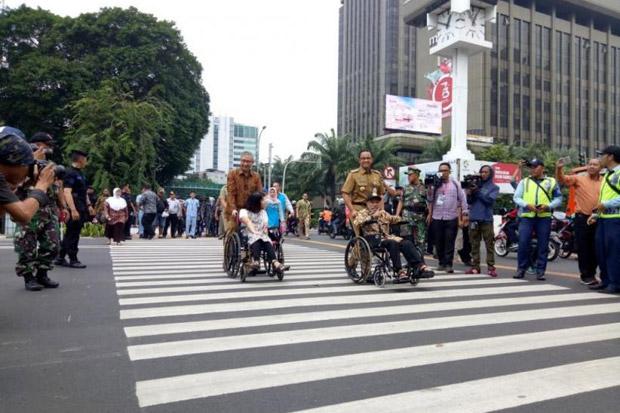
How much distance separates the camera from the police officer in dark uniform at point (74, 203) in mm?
8828

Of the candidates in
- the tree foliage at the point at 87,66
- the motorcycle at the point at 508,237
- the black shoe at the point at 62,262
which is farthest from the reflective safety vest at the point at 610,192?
the tree foliage at the point at 87,66

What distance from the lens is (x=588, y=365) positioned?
154 inches

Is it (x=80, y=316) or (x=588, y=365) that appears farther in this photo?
(x=80, y=316)

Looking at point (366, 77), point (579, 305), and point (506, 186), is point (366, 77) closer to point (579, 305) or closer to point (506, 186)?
point (506, 186)

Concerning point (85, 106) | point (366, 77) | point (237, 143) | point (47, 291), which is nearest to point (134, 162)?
point (85, 106)

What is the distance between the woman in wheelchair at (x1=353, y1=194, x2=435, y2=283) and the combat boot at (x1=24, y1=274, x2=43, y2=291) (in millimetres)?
4038

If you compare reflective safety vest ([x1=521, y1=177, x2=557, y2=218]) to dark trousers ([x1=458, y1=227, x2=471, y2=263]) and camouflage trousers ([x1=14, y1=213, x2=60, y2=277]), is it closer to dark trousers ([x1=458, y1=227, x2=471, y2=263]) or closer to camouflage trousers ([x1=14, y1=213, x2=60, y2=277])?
dark trousers ([x1=458, y1=227, x2=471, y2=263])

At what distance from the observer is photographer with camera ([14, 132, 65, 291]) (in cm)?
665

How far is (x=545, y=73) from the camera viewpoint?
8081 centimetres

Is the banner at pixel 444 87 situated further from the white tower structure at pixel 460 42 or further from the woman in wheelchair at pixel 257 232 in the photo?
the woman in wheelchair at pixel 257 232

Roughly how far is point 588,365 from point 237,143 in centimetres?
15457

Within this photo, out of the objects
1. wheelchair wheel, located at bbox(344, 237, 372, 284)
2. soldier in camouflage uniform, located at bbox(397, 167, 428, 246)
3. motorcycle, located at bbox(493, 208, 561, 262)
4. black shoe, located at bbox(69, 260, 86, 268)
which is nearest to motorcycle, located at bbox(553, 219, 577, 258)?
motorcycle, located at bbox(493, 208, 561, 262)

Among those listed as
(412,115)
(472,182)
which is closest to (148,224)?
(472,182)

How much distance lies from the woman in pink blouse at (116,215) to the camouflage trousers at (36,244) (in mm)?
7353
